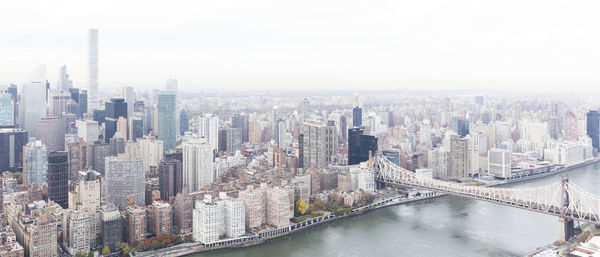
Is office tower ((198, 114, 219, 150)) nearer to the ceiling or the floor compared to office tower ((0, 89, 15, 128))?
nearer to the floor

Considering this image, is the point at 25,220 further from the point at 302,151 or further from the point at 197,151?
the point at 302,151

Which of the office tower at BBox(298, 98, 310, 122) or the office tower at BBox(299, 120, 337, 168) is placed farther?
the office tower at BBox(298, 98, 310, 122)

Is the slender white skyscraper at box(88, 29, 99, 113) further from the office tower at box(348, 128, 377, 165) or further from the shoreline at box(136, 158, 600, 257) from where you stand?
the shoreline at box(136, 158, 600, 257)

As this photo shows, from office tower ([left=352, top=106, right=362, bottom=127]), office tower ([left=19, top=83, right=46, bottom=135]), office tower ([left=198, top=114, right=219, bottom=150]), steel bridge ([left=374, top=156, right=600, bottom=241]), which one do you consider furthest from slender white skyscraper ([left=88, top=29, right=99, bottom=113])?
steel bridge ([left=374, top=156, right=600, bottom=241])

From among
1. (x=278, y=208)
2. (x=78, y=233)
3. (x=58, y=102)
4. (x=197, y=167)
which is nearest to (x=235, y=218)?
(x=278, y=208)

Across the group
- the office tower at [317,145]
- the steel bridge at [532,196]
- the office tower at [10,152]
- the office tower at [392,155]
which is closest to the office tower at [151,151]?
the office tower at [10,152]

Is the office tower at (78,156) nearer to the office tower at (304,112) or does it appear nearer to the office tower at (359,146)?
the office tower at (359,146)
